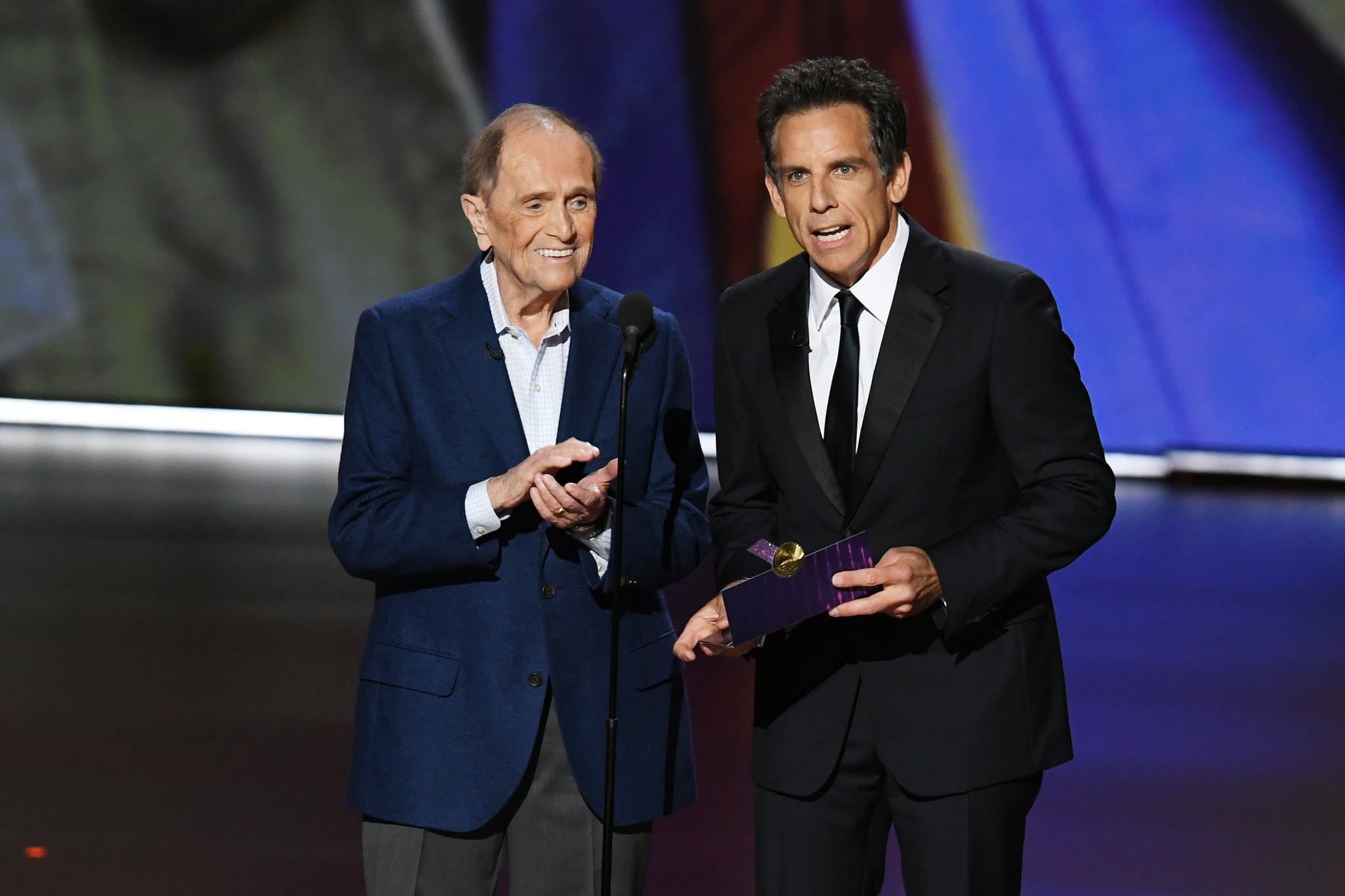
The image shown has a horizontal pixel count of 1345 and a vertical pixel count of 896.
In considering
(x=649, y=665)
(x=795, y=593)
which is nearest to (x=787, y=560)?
(x=795, y=593)

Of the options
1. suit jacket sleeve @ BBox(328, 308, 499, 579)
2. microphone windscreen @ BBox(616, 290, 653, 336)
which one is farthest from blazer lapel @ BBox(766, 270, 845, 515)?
suit jacket sleeve @ BBox(328, 308, 499, 579)

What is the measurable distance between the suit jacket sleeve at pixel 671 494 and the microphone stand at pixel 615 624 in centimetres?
14

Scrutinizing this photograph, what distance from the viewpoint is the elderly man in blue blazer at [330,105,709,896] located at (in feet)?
7.30

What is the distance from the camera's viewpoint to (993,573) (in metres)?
2.00

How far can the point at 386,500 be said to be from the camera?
2.25 m

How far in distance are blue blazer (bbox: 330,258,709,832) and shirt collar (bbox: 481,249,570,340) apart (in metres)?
0.02

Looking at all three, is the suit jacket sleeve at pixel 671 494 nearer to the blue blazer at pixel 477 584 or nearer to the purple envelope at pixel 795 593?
the blue blazer at pixel 477 584

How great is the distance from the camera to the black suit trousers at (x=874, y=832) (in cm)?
207

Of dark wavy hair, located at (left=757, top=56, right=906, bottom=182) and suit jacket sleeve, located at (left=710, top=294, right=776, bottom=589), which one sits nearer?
dark wavy hair, located at (left=757, top=56, right=906, bottom=182)

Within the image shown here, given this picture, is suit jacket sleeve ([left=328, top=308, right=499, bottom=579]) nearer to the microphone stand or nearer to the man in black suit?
the microphone stand

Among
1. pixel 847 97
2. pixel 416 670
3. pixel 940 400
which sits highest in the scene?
pixel 847 97

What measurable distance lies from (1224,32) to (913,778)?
339 inches

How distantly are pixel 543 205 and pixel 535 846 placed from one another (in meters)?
0.92

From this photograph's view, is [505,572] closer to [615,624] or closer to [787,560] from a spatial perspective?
[615,624]
